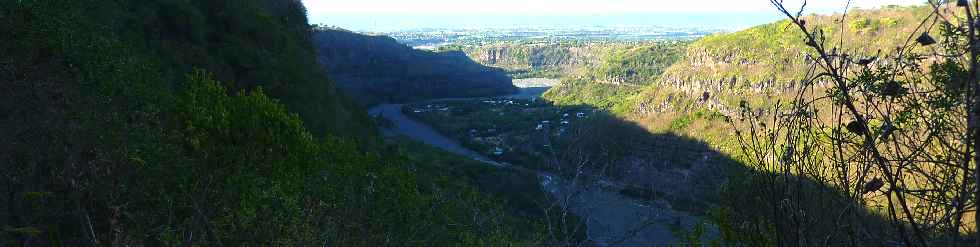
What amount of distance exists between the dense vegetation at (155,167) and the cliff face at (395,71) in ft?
178

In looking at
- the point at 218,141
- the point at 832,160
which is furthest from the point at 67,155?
the point at 832,160

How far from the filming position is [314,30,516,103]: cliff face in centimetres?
6969

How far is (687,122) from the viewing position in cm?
5531

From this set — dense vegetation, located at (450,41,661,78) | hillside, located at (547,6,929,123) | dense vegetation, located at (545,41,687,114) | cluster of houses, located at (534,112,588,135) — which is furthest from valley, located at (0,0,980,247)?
dense vegetation, located at (450,41,661,78)

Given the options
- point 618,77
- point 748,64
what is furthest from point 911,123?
point 618,77

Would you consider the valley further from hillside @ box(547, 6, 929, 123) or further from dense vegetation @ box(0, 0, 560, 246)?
hillside @ box(547, 6, 929, 123)

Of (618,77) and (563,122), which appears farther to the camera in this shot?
(618,77)

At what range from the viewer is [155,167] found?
6.37m

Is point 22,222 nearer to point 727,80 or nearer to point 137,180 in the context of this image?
point 137,180

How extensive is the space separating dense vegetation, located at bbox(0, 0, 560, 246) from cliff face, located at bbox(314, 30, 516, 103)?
54155 millimetres

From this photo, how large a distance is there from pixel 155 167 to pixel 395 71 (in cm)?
7459

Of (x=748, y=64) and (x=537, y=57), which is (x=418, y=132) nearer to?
(x=748, y=64)

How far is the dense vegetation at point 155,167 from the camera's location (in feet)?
17.2

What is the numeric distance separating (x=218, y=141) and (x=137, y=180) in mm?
1576
